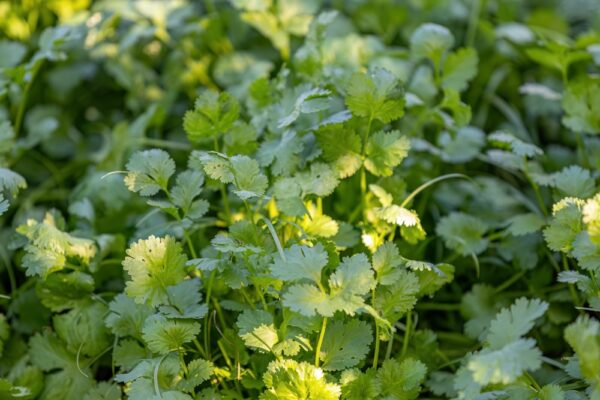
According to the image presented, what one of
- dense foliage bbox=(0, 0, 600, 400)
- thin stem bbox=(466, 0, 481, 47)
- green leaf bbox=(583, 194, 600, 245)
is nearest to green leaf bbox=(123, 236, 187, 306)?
dense foliage bbox=(0, 0, 600, 400)

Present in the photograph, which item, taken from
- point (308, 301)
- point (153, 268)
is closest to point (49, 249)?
point (153, 268)

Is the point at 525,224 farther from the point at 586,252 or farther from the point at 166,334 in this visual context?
the point at 166,334

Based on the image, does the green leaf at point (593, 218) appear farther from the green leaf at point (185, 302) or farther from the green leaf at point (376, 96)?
the green leaf at point (185, 302)

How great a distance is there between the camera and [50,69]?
1487 mm

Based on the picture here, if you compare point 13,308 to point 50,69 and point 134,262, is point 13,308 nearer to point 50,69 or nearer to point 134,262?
point 134,262

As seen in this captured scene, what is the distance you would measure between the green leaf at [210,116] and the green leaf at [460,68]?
14.4 inches

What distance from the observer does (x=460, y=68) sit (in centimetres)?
113

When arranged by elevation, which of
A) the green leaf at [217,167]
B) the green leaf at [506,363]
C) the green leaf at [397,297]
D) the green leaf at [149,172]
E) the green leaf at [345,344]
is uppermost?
the green leaf at [217,167]

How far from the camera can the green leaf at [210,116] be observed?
0.97 metres

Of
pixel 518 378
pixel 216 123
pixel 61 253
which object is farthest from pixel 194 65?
pixel 518 378

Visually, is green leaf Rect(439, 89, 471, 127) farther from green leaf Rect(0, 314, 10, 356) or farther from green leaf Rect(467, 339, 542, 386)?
green leaf Rect(0, 314, 10, 356)

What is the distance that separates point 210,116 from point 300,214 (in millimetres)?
197

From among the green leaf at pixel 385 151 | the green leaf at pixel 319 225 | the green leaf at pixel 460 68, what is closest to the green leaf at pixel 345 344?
the green leaf at pixel 319 225

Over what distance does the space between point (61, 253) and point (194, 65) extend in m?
0.58
